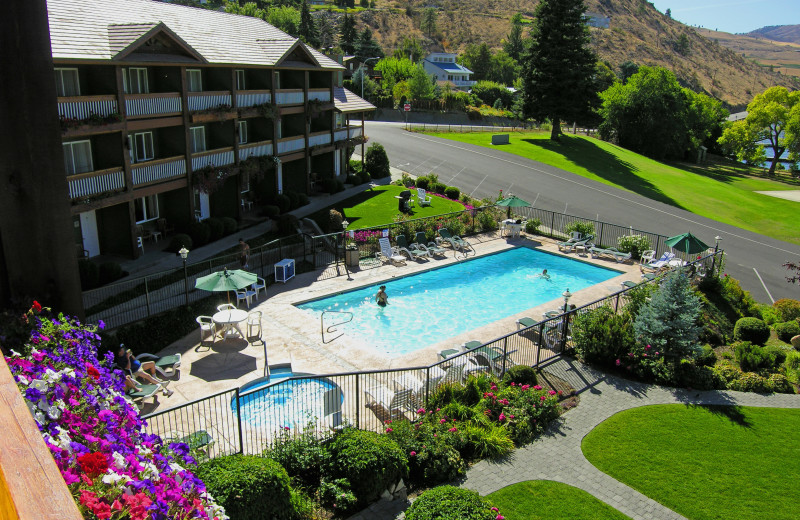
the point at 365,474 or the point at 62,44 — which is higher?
the point at 62,44

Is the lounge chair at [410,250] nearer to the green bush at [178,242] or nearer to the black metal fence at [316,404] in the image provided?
the green bush at [178,242]

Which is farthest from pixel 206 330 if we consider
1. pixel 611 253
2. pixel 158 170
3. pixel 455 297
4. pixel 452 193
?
pixel 452 193

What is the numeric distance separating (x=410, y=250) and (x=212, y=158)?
11.2 m

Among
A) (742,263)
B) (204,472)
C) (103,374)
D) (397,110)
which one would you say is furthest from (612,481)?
(397,110)

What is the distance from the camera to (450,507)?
9.79 metres

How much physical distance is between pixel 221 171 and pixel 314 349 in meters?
14.8

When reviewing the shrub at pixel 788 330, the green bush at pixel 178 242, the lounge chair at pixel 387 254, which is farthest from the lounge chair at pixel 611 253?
the green bush at pixel 178 242

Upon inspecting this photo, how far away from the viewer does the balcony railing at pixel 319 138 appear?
38.6 meters

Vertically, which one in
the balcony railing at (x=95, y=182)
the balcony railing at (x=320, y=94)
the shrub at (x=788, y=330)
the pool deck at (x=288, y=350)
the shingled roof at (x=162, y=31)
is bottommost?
the shrub at (x=788, y=330)

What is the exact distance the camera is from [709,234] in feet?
127

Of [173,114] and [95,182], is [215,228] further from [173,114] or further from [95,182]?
[95,182]

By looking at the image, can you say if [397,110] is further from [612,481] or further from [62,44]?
[612,481]

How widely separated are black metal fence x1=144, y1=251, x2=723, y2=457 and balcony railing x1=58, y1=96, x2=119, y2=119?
44.5 ft

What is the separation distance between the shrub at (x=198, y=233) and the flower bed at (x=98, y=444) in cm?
2098
